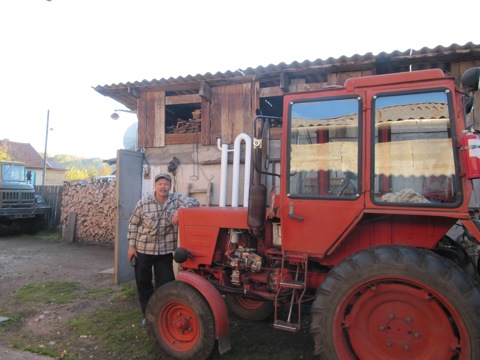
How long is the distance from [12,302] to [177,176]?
3.35m

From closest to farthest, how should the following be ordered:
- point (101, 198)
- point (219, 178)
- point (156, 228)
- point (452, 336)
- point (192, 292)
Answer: point (452, 336), point (192, 292), point (156, 228), point (219, 178), point (101, 198)

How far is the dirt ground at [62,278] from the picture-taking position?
3.72 meters

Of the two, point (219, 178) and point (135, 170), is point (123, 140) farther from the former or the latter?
point (219, 178)

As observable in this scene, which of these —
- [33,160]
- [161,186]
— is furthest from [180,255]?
[33,160]

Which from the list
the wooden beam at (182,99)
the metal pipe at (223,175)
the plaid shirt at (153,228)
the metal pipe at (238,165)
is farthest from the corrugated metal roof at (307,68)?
the plaid shirt at (153,228)

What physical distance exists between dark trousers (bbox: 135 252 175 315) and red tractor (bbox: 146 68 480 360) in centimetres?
80

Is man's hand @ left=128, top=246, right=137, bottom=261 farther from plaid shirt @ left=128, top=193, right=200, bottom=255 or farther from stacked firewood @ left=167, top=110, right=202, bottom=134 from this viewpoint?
stacked firewood @ left=167, top=110, right=202, bottom=134

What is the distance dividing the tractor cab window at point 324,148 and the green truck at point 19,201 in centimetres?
1229

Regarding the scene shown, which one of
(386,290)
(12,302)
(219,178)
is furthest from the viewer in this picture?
(219,178)

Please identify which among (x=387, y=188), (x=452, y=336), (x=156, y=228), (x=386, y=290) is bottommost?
(x=452, y=336)

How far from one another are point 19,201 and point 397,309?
44.0 feet

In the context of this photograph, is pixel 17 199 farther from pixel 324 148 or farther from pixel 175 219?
pixel 324 148

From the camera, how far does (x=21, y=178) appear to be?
13.4 meters

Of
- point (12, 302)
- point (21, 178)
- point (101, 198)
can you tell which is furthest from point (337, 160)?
point (21, 178)
